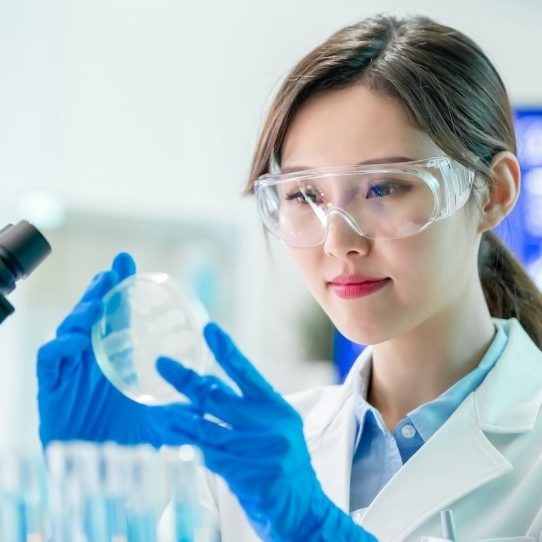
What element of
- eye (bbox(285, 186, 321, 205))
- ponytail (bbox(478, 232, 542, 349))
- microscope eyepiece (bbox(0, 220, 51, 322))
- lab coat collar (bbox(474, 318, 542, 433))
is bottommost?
lab coat collar (bbox(474, 318, 542, 433))

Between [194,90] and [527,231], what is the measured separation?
172cm

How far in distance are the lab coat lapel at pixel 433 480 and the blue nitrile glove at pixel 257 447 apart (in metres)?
0.22

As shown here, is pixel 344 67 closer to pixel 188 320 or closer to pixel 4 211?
pixel 188 320

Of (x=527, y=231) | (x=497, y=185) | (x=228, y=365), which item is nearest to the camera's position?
(x=228, y=365)

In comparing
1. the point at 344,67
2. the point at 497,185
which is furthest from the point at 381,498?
the point at 344,67

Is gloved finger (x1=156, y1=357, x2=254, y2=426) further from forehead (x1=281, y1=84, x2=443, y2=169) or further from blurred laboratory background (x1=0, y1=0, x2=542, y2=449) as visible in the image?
blurred laboratory background (x1=0, y1=0, x2=542, y2=449)

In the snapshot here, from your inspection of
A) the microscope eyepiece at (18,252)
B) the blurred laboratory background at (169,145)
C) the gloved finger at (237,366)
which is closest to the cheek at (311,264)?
the gloved finger at (237,366)

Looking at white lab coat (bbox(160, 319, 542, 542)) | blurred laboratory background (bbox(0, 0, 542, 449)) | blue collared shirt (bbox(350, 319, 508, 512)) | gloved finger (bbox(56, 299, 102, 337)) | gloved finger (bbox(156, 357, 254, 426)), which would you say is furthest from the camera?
blurred laboratory background (bbox(0, 0, 542, 449))

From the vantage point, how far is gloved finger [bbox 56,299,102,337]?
1126 millimetres

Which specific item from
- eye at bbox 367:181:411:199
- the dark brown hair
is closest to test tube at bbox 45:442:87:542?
eye at bbox 367:181:411:199

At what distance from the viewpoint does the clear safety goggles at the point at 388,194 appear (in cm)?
130

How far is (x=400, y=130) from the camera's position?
1320 millimetres

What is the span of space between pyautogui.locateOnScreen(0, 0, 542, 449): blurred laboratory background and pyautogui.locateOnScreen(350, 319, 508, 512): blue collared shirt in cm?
227

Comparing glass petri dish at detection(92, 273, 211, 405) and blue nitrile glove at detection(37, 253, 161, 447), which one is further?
blue nitrile glove at detection(37, 253, 161, 447)
